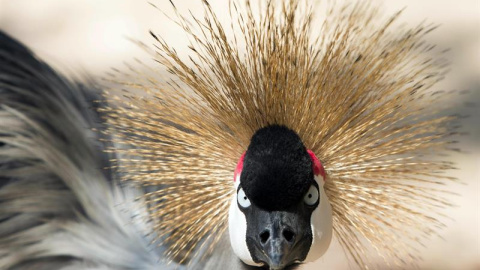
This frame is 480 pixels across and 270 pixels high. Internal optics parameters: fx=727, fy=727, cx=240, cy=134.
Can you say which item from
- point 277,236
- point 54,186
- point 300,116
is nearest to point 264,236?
point 277,236

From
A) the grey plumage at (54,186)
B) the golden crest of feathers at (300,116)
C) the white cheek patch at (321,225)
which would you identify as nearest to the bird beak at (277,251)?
the white cheek patch at (321,225)

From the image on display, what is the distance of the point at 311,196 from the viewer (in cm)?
147

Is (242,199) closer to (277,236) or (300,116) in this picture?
(277,236)

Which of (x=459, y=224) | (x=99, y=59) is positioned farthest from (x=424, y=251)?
(x=99, y=59)

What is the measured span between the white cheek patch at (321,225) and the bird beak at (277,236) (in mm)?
35

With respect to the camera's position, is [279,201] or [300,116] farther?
[300,116]

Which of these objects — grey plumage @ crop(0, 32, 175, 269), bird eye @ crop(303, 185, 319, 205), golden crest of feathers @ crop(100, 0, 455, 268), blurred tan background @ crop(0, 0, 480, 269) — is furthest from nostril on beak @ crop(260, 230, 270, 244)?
blurred tan background @ crop(0, 0, 480, 269)

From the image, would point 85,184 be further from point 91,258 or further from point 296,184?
point 296,184

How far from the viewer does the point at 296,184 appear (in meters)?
1.42

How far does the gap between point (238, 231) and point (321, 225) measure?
17 centimetres

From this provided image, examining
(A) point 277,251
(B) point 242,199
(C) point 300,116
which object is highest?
(C) point 300,116

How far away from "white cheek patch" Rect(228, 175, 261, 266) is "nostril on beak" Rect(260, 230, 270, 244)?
7 cm

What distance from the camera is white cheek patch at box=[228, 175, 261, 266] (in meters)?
1.50

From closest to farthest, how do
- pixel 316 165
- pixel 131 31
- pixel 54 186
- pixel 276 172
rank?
1. pixel 276 172
2. pixel 316 165
3. pixel 54 186
4. pixel 131 31
